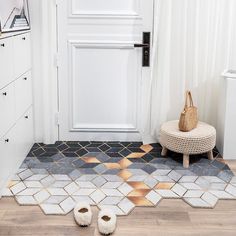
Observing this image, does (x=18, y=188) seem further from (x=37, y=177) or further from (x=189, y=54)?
(x=189, y=54)

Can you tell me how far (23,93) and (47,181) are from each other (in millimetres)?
745

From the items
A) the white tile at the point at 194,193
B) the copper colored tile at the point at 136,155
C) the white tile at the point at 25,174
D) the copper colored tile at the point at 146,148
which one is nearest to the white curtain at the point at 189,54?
the copper colored tile at the point at 146,148

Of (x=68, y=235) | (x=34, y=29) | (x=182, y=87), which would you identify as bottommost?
(x=68, y=235)

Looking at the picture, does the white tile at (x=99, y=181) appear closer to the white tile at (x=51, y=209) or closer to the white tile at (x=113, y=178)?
the white tile at (x=113, y=178)

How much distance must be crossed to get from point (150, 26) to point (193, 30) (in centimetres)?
35

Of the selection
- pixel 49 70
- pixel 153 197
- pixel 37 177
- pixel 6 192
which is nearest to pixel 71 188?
pixel 37 177

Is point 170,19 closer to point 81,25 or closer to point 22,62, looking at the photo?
point 81,25

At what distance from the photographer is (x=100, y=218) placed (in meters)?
2.28

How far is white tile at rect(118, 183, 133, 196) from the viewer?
8.84 ft

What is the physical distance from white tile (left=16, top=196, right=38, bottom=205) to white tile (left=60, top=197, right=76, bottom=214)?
6.8 inches

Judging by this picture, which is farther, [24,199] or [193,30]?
[193,30]

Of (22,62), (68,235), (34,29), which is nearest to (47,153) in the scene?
(22,62)

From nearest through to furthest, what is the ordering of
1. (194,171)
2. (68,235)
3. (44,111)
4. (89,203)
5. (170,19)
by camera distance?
1. (68,235)
2. (89,203)
3. (194,171)
4. (170,19)
5. (44,111)

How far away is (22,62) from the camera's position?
3.12 meters
